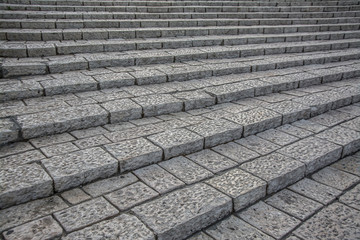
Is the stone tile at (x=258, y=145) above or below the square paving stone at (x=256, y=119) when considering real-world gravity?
below

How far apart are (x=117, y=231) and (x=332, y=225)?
1654mm

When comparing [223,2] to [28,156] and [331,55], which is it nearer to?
[331,55]

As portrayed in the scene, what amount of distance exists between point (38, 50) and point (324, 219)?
173 inches

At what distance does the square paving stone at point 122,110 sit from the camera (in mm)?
3391

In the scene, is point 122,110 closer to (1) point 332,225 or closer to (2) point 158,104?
(2) point 158,104

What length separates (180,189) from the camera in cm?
255

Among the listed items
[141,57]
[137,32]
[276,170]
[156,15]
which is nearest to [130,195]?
[276,170]

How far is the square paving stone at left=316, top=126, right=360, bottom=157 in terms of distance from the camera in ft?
11.3

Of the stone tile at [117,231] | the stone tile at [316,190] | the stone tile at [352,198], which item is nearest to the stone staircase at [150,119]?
the stone tile at [117,231]

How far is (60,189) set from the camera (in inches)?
95.3

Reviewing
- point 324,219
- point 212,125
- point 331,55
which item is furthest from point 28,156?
point 331,55

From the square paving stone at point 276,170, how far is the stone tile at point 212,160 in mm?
154

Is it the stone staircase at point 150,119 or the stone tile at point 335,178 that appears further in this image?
the stone tile at point 335,178

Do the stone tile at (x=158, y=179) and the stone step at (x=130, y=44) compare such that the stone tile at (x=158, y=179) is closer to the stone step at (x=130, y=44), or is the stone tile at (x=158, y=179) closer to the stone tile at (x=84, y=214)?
the stone tile at (x=84, y=214)
